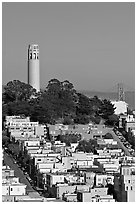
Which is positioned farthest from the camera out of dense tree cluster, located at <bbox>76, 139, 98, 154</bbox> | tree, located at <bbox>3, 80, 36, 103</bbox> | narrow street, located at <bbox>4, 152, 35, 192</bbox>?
tree, located at <bbox>3, 80, 36, 103</bbox>

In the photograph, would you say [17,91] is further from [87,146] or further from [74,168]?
[74,168]

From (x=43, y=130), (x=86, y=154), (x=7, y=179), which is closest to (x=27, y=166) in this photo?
(x=86, y=154)

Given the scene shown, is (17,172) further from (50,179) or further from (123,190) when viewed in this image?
(123,190)

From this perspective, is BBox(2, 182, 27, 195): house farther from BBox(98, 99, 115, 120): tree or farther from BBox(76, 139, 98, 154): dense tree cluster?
BBox(98, 99, 115, 120): tree

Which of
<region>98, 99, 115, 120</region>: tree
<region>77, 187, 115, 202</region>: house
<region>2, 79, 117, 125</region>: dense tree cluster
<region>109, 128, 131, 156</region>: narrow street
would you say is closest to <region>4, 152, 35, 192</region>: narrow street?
<region>77, 187, 115, 202</region>: house

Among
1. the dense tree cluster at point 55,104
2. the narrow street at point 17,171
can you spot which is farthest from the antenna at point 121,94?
the narrow street at point 17,171
